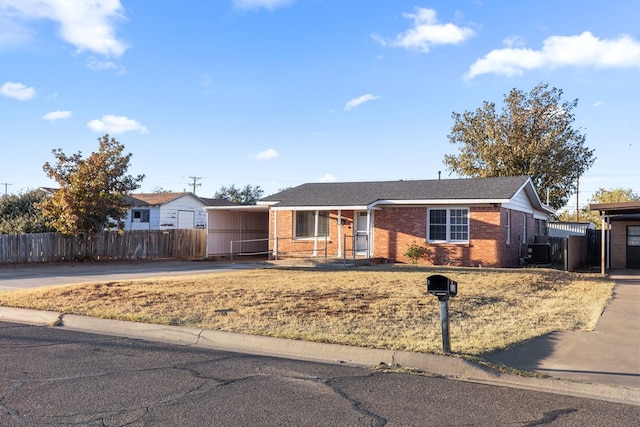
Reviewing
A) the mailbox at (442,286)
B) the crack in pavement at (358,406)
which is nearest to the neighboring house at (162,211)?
the mailbox at (442,286)

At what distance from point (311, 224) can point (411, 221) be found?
4.68 metres

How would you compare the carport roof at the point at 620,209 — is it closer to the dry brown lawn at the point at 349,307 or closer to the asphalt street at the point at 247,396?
the dry brown lawn at the point at 349,307

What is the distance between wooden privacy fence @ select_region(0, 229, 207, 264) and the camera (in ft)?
77.8

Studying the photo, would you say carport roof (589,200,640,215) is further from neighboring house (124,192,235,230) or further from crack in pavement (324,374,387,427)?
neighboring house (124,192,235,230)

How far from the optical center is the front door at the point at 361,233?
80.4 feet

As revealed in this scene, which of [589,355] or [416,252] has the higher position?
[416,252]

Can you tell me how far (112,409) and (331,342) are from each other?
3.32 m

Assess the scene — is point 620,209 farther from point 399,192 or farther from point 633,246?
point 399,192

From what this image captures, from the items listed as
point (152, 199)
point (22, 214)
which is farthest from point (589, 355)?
point (152, 199)

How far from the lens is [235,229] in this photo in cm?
3066

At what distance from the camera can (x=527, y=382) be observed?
6.23 meters

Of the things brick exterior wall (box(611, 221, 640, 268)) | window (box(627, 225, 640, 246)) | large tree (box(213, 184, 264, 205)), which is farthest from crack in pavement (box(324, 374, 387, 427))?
large tree (box(213, 184, 264, 205))

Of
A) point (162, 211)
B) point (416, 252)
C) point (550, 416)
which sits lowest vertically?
point (550, 416)

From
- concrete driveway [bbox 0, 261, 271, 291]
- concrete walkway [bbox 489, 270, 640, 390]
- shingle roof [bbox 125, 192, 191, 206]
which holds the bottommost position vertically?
concrete walkway [bbox 489, 270, 640, 390]
